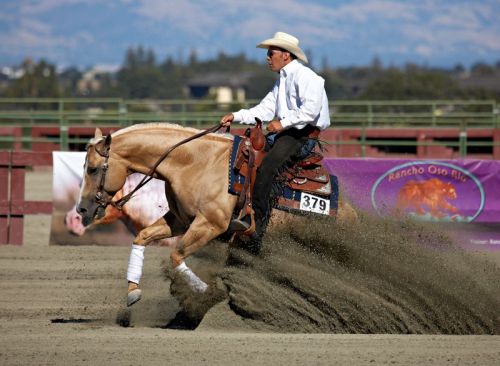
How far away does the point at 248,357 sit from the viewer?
6059 millimetres

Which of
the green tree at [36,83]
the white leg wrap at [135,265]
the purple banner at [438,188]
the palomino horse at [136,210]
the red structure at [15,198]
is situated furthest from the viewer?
the green tree at [36,83]

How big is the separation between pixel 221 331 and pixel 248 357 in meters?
1.26

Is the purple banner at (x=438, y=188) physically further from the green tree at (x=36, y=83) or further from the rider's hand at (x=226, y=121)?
the green tree at (x=36, y=83)

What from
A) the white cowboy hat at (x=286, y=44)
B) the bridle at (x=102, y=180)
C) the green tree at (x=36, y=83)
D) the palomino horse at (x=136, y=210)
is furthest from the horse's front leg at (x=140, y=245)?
the green tree at (x=36, y=83)

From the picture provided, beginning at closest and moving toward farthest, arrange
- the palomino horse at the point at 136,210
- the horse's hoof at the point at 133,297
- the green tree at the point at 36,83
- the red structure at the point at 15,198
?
the horse's hoof at the point at 133,297 → the palomino horse at the point at 136,210 → the red structure at the point at 15,198 → the green tree at the point at 36,83

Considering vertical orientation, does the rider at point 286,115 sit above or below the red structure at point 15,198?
above

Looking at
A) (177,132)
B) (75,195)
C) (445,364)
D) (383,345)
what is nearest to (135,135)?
(177,132)

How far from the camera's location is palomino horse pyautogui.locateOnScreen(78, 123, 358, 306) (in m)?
7.42

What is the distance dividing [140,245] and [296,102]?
1.76m

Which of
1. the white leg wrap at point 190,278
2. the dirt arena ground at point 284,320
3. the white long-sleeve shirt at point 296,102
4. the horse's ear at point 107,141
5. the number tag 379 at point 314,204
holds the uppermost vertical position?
the white long-sleeve shirt at point 296,102

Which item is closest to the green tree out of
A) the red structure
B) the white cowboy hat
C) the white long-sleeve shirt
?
the red structure

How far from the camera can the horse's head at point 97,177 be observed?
7.48 meters

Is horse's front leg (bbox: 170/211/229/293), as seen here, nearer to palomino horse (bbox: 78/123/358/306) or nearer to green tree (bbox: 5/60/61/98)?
palomino horse (bbox: 78/123/358/306)

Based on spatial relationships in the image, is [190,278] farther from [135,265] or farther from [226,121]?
[226,121]
